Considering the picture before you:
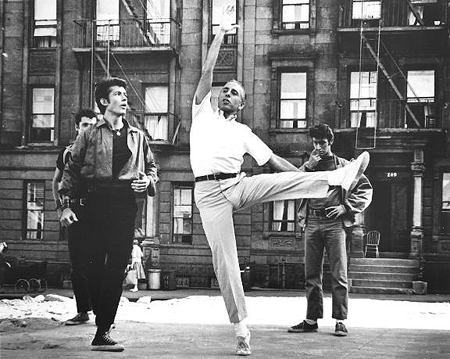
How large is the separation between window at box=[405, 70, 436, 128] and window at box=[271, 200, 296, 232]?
1.96 meters

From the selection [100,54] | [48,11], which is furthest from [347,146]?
[48,11]

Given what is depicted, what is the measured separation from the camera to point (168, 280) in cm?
959

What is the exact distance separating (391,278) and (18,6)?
19.2ft

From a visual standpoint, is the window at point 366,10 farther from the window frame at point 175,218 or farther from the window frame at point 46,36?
the window frame at point 46,36

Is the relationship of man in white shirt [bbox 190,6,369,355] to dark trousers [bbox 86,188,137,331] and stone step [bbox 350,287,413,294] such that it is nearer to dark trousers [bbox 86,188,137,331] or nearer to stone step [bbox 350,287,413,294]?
dark trousers [bbox 86,188,137,331]

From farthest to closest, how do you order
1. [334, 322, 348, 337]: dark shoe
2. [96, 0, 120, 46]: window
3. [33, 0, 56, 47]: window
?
[33, 0, 56, 47]: window
[96, 0, 120, 46]: window
[334, 322, 348, 337]: dark shoe

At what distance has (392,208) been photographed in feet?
34.6

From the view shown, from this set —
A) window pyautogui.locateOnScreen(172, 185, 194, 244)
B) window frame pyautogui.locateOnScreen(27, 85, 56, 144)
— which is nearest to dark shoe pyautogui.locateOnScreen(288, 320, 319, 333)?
window pyautogui.locateOnScreen(172, 185, 194, 244)

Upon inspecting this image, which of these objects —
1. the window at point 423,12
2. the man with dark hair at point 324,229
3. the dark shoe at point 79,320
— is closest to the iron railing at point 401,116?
the window at point 423,12

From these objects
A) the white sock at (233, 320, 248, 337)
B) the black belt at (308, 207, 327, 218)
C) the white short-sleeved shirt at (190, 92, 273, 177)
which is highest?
the white short-sleeved shirt at (190, 92, 273, 177)

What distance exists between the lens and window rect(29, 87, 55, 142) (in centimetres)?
1088

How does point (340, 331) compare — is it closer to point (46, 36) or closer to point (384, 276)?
point (384, 276)

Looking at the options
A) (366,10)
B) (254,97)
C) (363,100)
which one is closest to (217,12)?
(254,97)

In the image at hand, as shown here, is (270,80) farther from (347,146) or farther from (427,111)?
(427,111)
